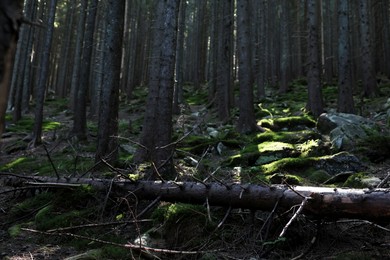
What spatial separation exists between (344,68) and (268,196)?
9096 mm

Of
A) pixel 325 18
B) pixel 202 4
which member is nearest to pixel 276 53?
pixel 325 18

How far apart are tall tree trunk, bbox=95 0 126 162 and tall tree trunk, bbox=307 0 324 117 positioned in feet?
24.5

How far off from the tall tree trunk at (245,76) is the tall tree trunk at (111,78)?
4942 mm

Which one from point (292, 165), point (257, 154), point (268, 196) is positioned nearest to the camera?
point (268, 196)

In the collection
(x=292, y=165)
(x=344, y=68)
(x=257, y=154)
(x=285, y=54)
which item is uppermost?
(x=285, y=54)

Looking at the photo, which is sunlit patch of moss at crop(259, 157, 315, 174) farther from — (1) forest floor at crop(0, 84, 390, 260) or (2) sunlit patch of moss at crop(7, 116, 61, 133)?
(2) sunlit patch of moss at crop(7, 116, 61, 133)

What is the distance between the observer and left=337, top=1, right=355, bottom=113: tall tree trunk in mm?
11711

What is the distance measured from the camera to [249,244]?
3.92 m

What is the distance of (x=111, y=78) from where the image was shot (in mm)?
7961

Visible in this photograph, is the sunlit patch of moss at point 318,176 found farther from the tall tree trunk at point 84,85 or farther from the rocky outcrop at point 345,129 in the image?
the tall tree trunk at point 84,85

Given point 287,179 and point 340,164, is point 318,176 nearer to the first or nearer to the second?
point 340,164

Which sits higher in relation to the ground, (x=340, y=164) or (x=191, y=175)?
(x=340, y=164)

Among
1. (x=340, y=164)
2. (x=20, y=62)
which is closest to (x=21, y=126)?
(x=20, y=62)

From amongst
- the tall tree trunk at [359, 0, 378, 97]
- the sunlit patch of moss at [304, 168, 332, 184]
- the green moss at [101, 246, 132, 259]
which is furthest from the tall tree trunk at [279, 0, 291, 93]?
the green moss at [101, 246, 132, 259]
